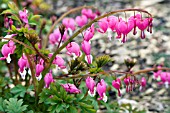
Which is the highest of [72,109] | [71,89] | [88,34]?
[88,34]

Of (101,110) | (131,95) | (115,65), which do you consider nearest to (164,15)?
(115,65)

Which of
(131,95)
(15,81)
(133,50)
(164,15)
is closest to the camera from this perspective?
(15,81)

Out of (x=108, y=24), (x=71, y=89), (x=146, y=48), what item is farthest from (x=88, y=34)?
(x=146, y=48)

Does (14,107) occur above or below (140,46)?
below

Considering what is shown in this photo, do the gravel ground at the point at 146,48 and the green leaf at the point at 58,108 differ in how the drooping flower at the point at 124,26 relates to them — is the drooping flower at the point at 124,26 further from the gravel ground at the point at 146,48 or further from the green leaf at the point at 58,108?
the gravel ground at the point at 146,48

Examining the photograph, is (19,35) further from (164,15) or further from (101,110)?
(164,15)

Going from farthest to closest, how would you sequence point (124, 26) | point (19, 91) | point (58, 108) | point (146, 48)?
point (146, 48)
point (19, 91)
point (58, 108)
point (124, 26)

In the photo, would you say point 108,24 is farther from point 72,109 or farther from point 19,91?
point 19,91

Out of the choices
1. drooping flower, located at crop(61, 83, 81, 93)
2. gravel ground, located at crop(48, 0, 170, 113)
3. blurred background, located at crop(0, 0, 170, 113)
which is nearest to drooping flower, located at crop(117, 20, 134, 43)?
drooping flower, located at crop(61, 83, 81, 93)

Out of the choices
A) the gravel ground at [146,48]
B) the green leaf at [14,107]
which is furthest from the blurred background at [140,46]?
the green leaf at [14,107]
